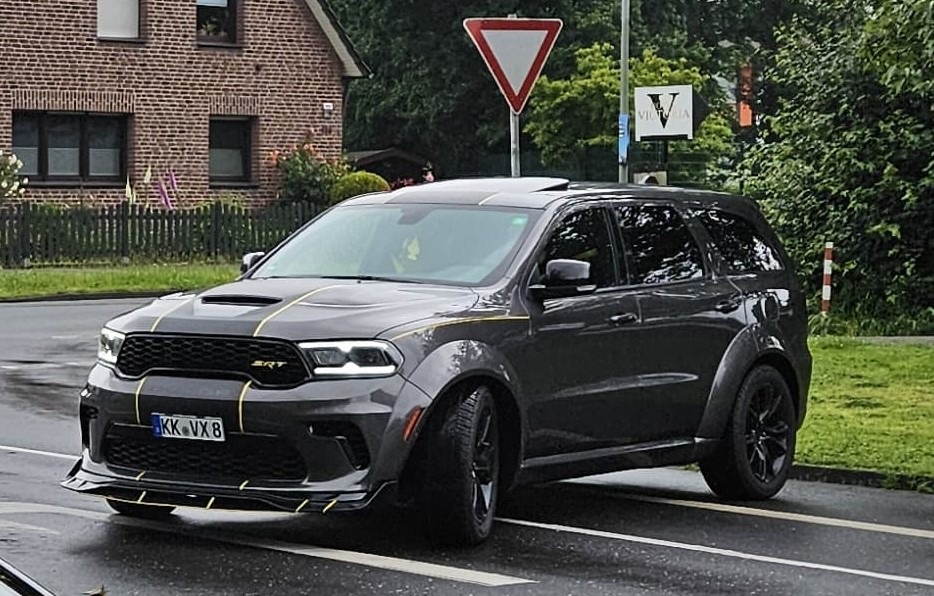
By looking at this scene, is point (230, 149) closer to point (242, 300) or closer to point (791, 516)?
point (791, 516)

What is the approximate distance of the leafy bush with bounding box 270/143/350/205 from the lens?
42500 millimetres

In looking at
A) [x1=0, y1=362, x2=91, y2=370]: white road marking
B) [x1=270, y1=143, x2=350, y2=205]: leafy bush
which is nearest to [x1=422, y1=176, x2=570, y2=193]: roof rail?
[x1=0, y1=362, x2=91, y2=370]: white road marking

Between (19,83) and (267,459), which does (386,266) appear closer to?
(267,459)

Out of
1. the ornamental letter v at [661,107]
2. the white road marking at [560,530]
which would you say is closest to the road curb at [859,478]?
the white road marking at [560,530]

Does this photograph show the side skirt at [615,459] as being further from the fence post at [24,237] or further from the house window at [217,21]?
the house window at [217,21]

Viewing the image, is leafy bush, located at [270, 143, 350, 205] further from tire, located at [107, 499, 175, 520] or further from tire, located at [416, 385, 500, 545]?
tire, located at [416, 385, 500, 545]

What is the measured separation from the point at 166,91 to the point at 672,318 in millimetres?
31220

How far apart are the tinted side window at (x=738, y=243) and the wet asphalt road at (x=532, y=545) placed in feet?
4.36

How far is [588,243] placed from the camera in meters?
10.6

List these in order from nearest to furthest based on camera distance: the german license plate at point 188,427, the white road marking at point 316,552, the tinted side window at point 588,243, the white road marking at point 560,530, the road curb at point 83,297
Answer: the white road marking at point 316,552, the white road marking at point 560,530, the german license plate at point 188,427, the tinted side window at point 588,243, the road curb at point 83,297

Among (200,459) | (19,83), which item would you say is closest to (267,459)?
(200,459)

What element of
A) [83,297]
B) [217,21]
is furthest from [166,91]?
[83,297]

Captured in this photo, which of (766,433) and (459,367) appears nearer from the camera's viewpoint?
(459,367)

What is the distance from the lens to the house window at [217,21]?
42.0 meters
